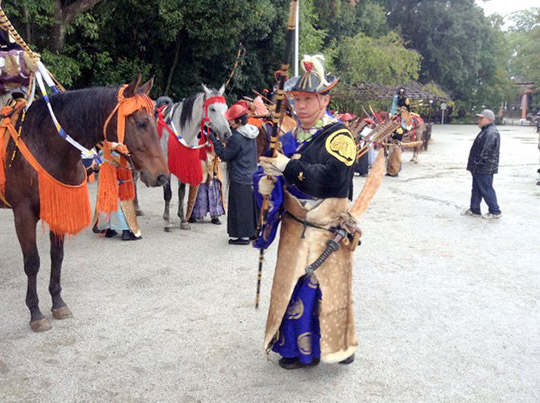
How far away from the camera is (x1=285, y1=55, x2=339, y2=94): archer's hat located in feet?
9.36

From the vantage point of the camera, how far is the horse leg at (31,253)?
12.2 ft

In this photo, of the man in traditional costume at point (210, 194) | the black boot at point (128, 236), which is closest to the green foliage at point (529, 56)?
the man in traditional costume at point (210, 194)

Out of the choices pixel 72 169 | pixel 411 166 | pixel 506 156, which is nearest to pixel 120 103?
pixel 72 169

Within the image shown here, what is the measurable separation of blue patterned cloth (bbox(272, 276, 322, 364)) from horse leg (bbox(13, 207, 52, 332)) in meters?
2.06

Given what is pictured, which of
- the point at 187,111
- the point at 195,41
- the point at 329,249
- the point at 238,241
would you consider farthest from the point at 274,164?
the point at 195,41

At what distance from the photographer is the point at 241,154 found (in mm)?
6430

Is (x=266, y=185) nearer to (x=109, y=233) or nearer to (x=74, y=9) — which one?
(x=109, y=233)

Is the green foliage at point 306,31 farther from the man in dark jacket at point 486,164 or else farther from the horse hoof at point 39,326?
the horse hoof at point 39,326

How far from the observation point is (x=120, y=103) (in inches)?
138

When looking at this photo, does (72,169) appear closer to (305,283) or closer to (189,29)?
(305,283)

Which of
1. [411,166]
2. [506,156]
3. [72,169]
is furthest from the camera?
[506,156]

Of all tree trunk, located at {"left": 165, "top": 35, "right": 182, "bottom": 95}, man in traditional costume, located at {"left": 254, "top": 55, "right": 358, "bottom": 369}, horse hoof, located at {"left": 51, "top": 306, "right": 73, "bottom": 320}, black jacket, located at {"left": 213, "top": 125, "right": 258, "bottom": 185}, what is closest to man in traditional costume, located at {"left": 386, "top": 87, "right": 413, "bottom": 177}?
black jacket, located at {"left": 213, "top": 125, "right": 258, "bottom": 185}

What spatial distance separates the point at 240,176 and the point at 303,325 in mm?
3615

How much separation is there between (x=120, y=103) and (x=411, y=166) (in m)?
13.2
